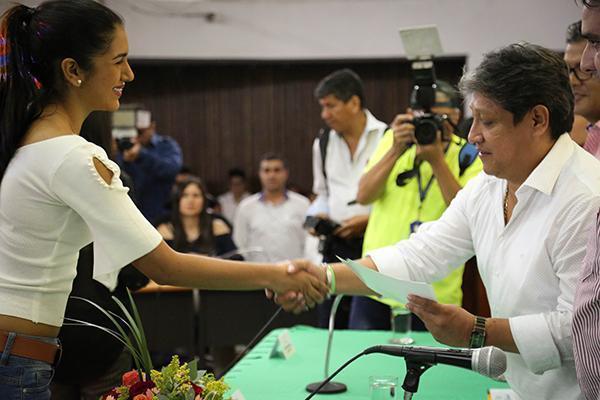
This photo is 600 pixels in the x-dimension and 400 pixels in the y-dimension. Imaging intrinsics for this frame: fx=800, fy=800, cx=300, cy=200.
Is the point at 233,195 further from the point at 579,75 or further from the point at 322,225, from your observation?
the point at 579,75

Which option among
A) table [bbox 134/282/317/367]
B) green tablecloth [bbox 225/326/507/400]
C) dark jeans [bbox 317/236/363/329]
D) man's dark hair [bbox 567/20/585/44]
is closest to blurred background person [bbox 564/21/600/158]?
man's dark hair [bbox 567/20/585/44]

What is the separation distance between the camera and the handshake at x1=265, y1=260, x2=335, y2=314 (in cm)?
197

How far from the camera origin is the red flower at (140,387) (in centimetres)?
142

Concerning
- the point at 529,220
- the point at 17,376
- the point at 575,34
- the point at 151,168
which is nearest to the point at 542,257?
the point at 529,220

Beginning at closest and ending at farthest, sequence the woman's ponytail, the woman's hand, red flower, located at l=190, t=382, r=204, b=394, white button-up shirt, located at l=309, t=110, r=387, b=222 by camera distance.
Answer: red flower, located at l=190, t=382, r=204, b=394 → the woman's ponytail → the woman's hand → white button-up shirt, located at l=309, t=110, r=387, b=222

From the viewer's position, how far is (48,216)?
60.5 inches

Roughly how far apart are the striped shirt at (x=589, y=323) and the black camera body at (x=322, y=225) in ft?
6.43

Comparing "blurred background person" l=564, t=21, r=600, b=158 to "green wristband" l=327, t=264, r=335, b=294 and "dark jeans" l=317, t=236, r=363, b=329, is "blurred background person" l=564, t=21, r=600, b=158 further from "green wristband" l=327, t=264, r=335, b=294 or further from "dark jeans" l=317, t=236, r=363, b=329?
"dark jeans" l=317, t=236, r=363, b=329

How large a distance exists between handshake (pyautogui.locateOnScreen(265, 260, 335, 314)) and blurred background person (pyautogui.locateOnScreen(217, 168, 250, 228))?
529 centimetres

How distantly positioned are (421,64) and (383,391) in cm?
153

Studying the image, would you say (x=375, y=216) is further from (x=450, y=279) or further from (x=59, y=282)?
(x=59, y=282)

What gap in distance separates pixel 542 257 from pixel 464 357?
1.54 feet

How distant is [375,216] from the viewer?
3141mm

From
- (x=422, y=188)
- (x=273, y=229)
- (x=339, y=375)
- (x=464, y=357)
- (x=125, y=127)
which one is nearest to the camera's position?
(x=464, y=357)
